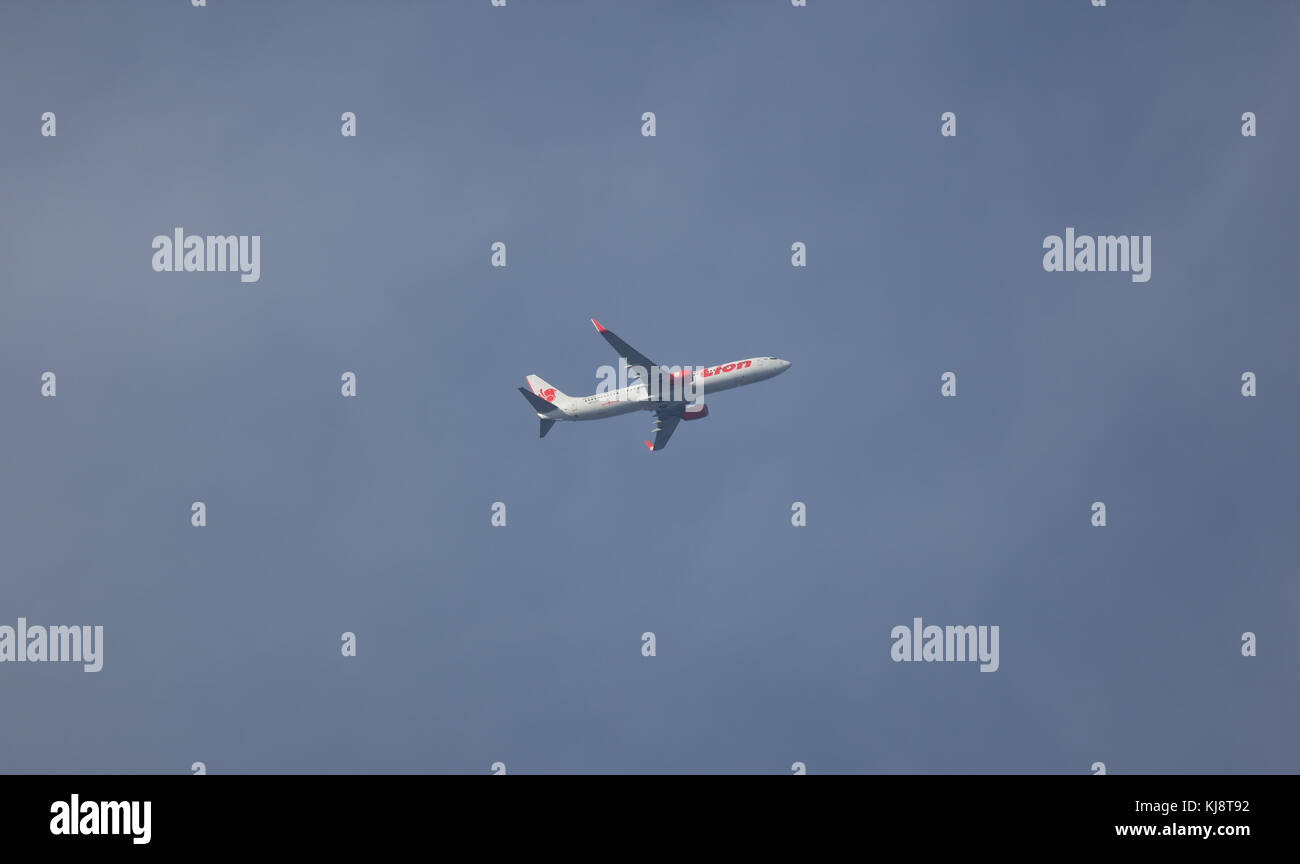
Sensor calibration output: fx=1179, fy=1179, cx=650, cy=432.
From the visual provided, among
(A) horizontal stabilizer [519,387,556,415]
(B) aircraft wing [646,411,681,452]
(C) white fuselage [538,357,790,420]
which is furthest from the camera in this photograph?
(B) aircraft wing [646,411,681,452]

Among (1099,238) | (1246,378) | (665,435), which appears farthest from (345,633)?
(1246,378)

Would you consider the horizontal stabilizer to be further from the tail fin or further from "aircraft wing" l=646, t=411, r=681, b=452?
"aircraft wing" l=646, t=411, r=681, b=452

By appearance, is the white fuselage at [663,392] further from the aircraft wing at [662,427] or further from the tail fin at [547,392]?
the aircraft wing at [662,427]

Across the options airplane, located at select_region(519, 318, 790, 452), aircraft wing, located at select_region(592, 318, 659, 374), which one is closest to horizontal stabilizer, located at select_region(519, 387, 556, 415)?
airplane, located at select_region(519, 318, 790, 452)

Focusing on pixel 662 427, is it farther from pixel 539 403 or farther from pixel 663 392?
pixel 539 403
